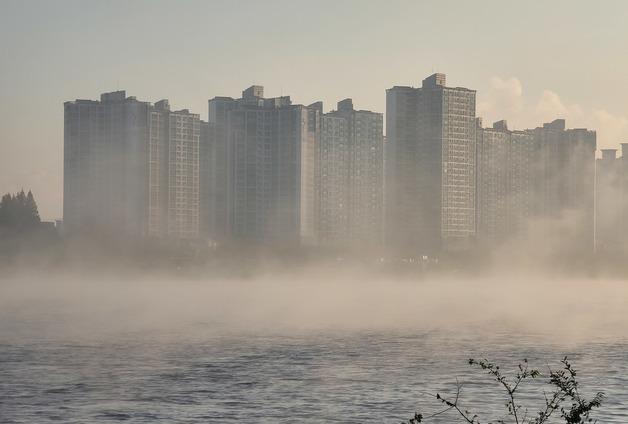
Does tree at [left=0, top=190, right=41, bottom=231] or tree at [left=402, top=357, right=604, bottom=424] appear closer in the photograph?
tree at [left=402, top=357, right=604, bottom=424]

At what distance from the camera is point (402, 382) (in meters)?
57.8

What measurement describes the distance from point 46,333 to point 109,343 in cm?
1413

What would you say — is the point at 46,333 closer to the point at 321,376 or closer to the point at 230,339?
the point at 230,339

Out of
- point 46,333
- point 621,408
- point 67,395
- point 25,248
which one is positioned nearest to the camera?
point 621,408

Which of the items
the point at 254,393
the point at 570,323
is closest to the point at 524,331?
the point at 570,323

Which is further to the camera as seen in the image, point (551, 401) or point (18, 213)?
point (18, 213)

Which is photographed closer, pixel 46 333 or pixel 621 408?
pixel 621 408

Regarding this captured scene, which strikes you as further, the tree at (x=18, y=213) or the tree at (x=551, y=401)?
the tree at (x=18, y=213)

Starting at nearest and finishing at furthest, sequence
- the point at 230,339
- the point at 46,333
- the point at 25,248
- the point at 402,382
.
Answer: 1. the point at 402,382
2. the point at 230,339
3. the point at 46,333
4. the point at 25,248

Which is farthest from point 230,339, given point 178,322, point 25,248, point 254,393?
point 25,248

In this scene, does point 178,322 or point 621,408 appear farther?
point 178,322

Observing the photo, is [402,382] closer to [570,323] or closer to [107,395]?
[107,395]

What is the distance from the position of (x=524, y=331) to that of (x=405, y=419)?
2552 inches

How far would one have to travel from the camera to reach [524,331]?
10688 cm
